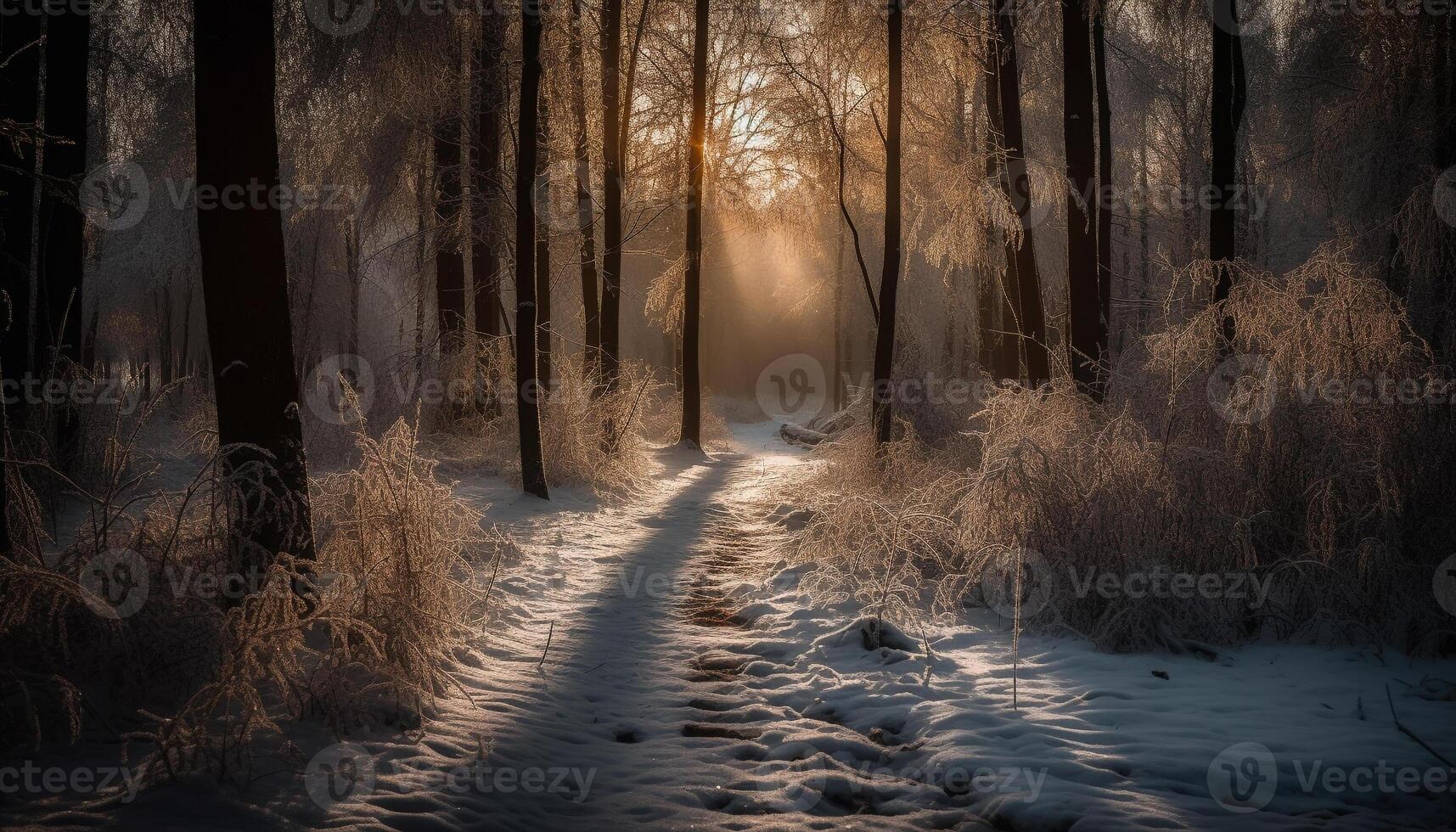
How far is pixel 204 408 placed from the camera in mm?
11586

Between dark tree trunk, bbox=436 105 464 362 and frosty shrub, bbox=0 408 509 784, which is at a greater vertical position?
dark tree trunk, bbox=436 105 464 362

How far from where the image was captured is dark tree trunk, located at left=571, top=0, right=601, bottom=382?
11.9m

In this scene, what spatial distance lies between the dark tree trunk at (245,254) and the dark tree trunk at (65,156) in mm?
4993

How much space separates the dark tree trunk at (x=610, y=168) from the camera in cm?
1286

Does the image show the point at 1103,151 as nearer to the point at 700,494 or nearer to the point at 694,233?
the point at 694,233

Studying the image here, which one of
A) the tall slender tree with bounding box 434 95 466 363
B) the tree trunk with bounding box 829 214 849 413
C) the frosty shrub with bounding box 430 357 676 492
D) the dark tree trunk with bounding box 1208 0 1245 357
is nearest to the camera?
the dark tree trunk with bounding box 1208 0 1245 357

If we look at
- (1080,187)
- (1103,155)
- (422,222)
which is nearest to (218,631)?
(1080,187)

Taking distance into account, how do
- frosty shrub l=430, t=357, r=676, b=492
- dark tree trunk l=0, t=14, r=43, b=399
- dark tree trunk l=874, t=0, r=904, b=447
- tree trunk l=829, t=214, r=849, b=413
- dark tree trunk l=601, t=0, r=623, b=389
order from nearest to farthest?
dark tree trunk l=0, t=14, r=43, b=399
dark tree trunk l=874, t=0, r=904, b=447
frosty shrub l=430, t=357, r=676, b=492
dark tree trunk l=601, t=0, r=623, b=389
tree trunk l=829, t=214, r=849, b=413

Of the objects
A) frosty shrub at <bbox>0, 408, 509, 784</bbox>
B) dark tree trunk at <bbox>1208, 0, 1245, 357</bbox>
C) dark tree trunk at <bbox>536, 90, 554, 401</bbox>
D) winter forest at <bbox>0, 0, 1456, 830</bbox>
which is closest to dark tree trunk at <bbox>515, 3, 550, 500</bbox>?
winter forest at <bbox>0, 0, 1456, 830</bbox>

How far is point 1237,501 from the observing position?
545cm

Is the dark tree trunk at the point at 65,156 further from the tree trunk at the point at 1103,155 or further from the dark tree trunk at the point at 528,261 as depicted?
the tree trunk at the point at 1103,155

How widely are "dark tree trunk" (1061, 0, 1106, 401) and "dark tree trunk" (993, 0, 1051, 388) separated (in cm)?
56

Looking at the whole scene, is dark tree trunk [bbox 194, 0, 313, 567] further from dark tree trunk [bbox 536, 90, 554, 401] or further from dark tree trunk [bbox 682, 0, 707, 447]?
dark tree trunk [bbox 682, 0, 707, 447]

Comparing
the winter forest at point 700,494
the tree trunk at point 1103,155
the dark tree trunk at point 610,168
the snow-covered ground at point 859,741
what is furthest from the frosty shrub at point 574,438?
the tree trunk at point 1103,155
